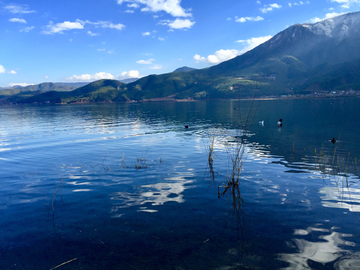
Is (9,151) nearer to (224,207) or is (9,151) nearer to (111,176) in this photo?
(111,176)

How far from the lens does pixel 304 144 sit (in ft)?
92.9

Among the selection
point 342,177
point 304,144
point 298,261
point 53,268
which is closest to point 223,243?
point 298,261

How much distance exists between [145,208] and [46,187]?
8251 mm

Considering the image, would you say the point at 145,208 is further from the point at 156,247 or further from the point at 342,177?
the point at 342,177

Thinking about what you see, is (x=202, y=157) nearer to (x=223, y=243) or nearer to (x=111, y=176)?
(x=111, y=176)

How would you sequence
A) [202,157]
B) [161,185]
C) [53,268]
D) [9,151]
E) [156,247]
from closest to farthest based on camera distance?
[53,268] → [156,247] → [161,185] → [202,157] → [9,151]

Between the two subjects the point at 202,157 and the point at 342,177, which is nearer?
the point at 342,177

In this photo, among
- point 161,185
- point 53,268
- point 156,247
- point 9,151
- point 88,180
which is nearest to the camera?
point 53,268

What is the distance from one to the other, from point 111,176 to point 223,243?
11127mm

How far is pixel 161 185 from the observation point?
48.0 ft

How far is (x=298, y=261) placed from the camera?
7.18 m

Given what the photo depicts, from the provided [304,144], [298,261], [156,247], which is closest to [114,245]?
[156,247]

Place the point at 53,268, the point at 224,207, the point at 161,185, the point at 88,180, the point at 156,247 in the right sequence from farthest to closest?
the point at 88,180 → the point at 161,185 → the point at 224,207 → the point at 156,247 → the point at 53,268

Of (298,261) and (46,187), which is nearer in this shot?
(298,261)
